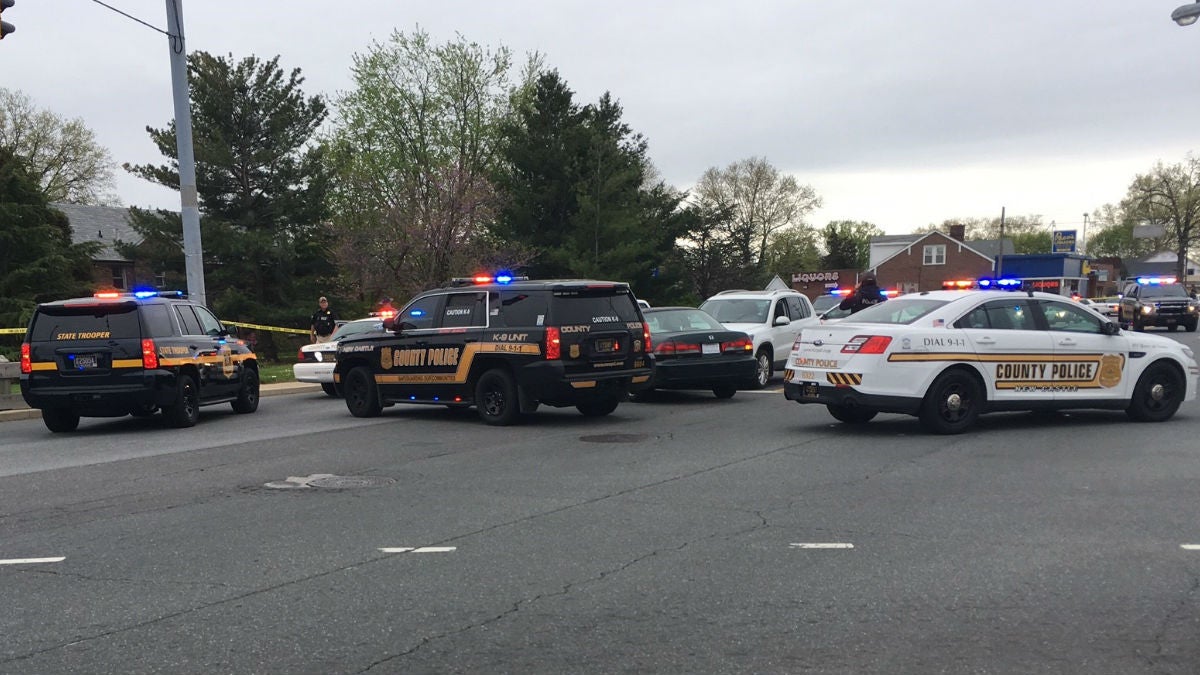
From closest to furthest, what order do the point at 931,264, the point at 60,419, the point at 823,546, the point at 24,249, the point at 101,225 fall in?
the point at 823,546 < the point at 60,419 < the point at 24,249 < the point at 101,225 < the point at 931,264

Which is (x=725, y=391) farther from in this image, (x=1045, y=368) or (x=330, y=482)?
(x=330, y=482)

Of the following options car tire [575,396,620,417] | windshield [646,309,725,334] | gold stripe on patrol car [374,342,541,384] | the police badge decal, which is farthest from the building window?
gold stripe on patrol car [374,342,541,384]

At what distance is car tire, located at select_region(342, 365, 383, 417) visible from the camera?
1391cm

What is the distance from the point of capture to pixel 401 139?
50.1 metres

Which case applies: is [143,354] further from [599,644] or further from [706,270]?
[706,270]

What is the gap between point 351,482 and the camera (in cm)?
858

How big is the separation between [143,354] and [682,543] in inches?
351

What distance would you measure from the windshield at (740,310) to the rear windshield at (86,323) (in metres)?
9.76

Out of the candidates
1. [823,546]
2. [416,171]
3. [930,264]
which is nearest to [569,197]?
[416,171]

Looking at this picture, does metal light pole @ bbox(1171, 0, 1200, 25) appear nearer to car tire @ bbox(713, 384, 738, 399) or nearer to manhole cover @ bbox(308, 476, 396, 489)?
car tire @ bbox(713, 384, 738, 399)

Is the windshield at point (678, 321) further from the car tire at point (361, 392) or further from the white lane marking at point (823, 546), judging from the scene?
the white lane marking at point (823, 546)

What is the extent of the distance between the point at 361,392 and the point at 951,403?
26.1 feet

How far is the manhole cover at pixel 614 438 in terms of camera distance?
1092 cm

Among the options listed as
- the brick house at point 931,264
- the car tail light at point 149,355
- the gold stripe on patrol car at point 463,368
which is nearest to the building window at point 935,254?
the brick house at point 931,264
